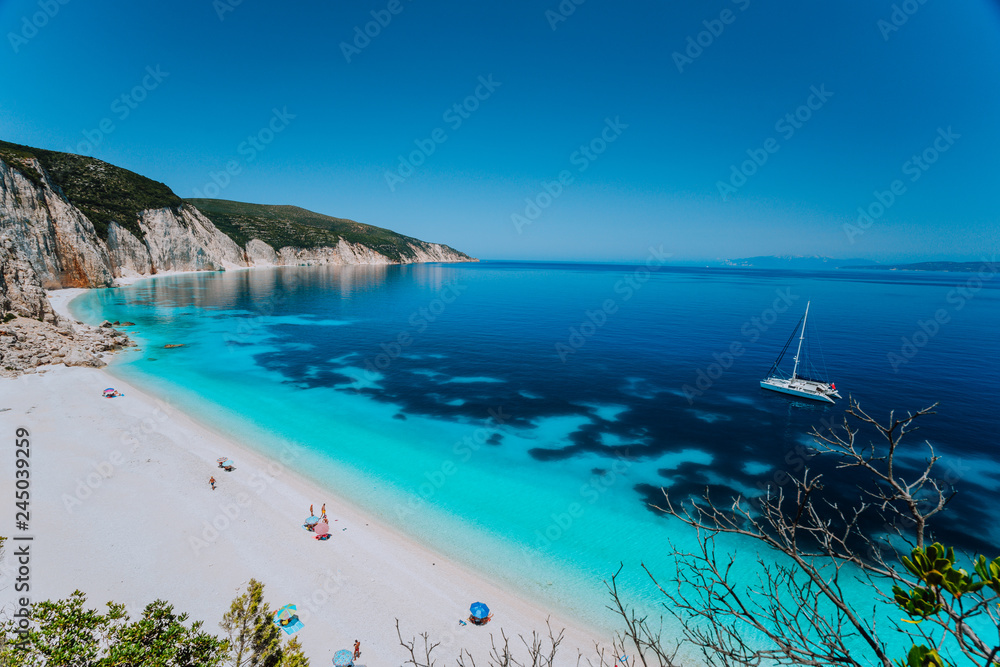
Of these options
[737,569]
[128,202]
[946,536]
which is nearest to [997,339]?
[946,536]

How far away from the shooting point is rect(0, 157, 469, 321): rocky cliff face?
39438 millimetres

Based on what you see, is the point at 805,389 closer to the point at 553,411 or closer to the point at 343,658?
the point at 553,411

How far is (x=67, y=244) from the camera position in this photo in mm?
75062

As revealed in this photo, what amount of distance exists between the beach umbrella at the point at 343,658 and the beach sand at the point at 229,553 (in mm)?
498

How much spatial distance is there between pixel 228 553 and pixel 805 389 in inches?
1565

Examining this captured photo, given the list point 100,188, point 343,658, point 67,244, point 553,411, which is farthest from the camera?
point 100,188

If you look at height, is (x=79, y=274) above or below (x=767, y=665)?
above

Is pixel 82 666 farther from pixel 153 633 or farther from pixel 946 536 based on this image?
pixel 946 536

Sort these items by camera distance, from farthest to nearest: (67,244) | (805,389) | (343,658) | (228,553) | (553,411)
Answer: (67,244), (805,389), (553,411), (228,553), (343,658)

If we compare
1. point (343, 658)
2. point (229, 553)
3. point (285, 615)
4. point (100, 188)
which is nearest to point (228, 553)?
point (229, 553)

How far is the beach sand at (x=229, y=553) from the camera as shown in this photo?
46.5ft

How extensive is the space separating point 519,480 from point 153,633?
55.1ft

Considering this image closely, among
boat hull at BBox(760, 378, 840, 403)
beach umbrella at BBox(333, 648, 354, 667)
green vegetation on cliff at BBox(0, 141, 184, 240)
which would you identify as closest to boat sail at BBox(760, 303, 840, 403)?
boat hull at BBox(760, 378, 840, 403)

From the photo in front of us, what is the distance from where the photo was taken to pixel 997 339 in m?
57.4
